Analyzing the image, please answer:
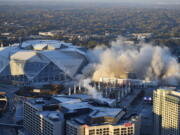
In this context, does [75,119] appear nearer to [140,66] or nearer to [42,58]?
[42,58]

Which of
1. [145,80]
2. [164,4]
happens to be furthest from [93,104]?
[164,4]

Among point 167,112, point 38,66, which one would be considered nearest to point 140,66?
point 38,66

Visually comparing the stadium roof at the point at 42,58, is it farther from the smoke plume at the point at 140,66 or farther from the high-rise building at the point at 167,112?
the high-rise building at the point at 167,112

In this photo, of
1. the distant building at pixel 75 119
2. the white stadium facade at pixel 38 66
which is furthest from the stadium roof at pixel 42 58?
the distant building at pixel 75 119

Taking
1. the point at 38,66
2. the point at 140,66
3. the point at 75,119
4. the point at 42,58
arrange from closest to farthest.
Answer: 1. the point at 75,119
2. the point at 38,66
3. the point at 42,58
4. the point at 140,66

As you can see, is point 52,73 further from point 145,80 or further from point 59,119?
point 59,119

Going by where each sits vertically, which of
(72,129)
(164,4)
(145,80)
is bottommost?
(164,4)
